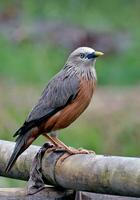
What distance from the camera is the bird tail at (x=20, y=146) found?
21.1 feet

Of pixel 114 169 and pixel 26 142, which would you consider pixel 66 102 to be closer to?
pixel 26 142

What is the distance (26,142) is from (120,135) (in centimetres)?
620

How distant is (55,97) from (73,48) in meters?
11.4

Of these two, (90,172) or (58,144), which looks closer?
(90,172)

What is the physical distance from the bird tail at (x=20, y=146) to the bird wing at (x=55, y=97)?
8 cm

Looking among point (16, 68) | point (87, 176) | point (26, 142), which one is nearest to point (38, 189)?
point (87, 176)

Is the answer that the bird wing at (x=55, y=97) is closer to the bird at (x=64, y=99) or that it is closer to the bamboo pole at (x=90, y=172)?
the bird at (x=64, y=99)

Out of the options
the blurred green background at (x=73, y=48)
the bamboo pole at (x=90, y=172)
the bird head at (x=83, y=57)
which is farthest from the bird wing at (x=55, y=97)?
the blurred green background at (x=73, y=48)

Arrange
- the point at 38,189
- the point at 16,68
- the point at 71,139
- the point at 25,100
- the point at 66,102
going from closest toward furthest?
the point at 38,189 → the point at 66,102 → the point at 71,139 → the point at 25,100 → the point at 16,68

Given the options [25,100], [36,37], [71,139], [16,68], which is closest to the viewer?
[71,139]

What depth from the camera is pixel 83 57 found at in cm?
747

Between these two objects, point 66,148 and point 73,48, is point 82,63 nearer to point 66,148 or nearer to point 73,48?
point 66,148

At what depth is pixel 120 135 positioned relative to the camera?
12977mm

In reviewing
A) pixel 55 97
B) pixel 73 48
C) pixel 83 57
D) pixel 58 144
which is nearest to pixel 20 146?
pixel 58 144
